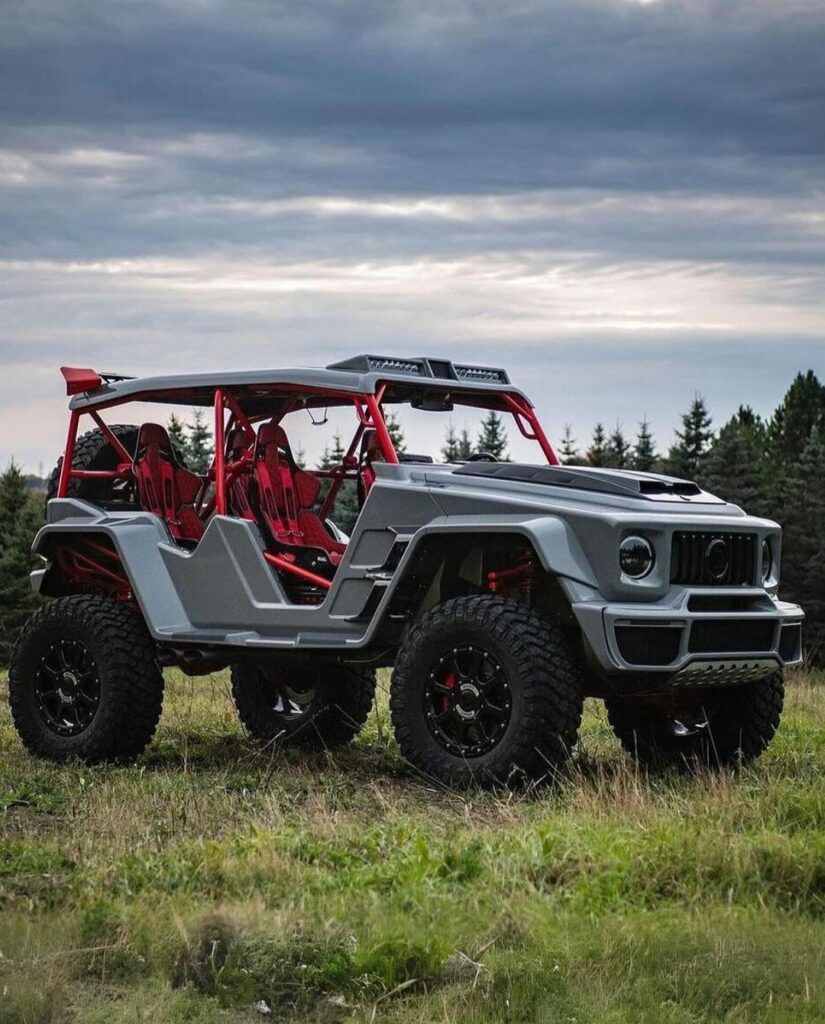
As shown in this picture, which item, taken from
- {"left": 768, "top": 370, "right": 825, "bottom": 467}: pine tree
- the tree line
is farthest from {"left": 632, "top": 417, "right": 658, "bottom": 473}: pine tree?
{"left": 768, "top": 370, "right": 825, "bottom": 467}: pine tree

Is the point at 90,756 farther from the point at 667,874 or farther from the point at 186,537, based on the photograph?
the point at 667,874

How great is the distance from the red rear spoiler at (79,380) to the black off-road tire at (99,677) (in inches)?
57.9

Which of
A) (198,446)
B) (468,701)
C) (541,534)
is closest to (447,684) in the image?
(468,701)

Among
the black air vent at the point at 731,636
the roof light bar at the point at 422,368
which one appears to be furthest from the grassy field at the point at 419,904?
the roof light bar at the point at 422,368

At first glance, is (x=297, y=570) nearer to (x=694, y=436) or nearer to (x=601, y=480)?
(x=601, y=480)

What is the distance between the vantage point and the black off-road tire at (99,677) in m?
10.3

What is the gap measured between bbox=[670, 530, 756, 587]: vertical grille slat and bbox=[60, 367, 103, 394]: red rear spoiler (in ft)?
14.8

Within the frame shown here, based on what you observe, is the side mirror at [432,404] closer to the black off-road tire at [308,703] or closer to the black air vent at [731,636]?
the black off-road tire at [308,703]

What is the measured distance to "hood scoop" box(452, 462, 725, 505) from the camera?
8992 mm

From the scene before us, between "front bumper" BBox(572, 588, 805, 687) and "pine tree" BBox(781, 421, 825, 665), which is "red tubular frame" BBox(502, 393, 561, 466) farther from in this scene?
"pine tree" BBox(781, 421, 825, 665)

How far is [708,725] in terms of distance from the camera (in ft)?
32.7

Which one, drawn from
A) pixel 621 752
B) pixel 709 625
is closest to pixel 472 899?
pixel 709 625

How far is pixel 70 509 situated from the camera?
11164mm

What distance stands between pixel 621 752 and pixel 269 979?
5.74m
